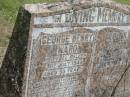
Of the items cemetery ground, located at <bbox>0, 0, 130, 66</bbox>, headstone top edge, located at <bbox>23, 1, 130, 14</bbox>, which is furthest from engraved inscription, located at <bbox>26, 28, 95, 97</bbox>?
cemetery ground, located at <bbox>0, 0, 130, 66</bbox>

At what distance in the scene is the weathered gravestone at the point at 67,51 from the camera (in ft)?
18.6

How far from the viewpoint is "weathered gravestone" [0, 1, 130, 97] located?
5.67 meters

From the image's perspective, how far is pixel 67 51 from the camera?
5.99 meters

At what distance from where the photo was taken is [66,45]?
5938 mm

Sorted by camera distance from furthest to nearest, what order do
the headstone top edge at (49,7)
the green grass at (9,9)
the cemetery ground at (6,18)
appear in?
the green grass at (9,9) → the cemetery ground at (6,18) → the headstone top edge at (49,7)

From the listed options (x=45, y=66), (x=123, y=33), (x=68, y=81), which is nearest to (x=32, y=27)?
(x=45, y=66)

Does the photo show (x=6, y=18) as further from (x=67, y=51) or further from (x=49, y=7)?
(x=49, y=7)

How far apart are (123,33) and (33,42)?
4.51 feet

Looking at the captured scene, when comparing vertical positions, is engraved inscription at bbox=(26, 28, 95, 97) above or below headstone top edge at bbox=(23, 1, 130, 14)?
below

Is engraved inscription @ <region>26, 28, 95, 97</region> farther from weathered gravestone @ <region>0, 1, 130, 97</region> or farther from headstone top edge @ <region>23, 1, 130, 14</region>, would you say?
headstone top edge @ <region>23, 1, 130, 14</region>

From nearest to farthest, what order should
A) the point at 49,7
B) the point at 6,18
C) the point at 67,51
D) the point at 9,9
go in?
the point at 49,7 → the point at 67,51 → the point at 6,18 → the point at 9,9

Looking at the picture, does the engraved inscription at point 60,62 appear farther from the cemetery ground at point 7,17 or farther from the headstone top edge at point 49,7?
the cemetery ground at point 7,17

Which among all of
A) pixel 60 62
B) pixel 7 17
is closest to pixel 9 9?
pixel 7 17

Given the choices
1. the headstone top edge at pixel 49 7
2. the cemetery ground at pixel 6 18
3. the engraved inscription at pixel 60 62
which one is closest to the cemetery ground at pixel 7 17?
the cemetery ground at pixel 6 18
